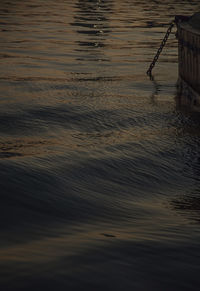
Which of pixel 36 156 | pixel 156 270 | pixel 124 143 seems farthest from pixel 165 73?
pixel 156 270

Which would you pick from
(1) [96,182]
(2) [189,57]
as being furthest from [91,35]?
(1) [96,182]

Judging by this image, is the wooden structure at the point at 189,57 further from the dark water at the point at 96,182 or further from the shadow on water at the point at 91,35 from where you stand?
the shadow on water at the point at 91,35

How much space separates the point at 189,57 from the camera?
16.0 metres

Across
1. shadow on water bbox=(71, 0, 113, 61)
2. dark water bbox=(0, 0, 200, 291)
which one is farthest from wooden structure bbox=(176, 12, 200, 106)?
shadow on water bbox=(71, 0, 113, 61)

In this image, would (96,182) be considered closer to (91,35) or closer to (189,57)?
(189,57)

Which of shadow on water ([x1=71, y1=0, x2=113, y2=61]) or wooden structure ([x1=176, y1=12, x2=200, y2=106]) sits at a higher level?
wooden structure ([x1=176, y1=12, x2=200, y2=106])

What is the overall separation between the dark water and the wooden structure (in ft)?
2.12

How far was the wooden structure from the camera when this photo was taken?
578 inches

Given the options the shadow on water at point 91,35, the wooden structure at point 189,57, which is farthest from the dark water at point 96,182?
the shadow on water at point 91,35

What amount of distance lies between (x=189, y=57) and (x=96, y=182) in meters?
8.60

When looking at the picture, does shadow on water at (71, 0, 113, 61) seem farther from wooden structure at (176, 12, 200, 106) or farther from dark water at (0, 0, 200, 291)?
wooden structure at (176, 12, 200, 106)

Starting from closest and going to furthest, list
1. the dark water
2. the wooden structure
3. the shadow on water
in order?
the dark water, the wooden structure, the shadow on water

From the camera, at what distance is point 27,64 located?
2214 centimetres

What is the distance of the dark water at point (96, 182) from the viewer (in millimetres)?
5113
